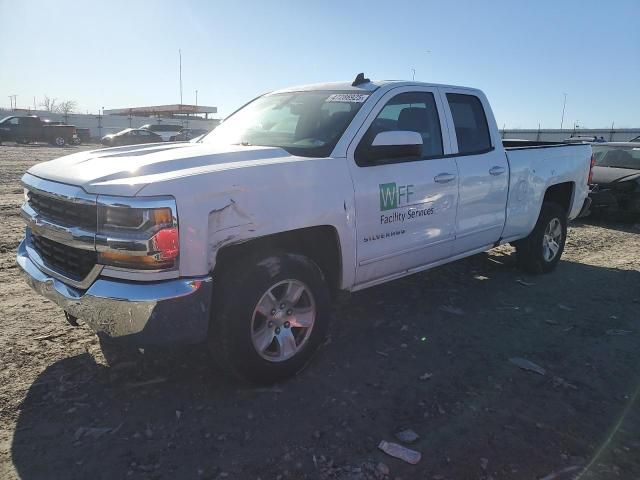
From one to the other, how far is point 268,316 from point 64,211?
53.5 inches

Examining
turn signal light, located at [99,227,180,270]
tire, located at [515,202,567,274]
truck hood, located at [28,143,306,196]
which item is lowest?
tire, located at [515,202,567,274]

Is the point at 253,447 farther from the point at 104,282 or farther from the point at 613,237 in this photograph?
the point at 613,237

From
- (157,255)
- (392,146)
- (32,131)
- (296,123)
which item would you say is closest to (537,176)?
(392,146)

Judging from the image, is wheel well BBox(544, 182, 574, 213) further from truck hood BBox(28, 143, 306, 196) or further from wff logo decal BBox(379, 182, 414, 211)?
truck hood BBox(28, 143, 306, 196)

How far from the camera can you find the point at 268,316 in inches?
130

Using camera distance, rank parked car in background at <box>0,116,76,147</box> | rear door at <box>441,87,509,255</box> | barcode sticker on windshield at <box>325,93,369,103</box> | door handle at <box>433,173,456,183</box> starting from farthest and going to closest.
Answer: parked car in background at <box>0,116,76,147</box>, rear door at <box>441,87,509,255</box>, door handle at <box>433,173,456,183</box>, barcode sticker on windshield at <box>325,93,369,103</box>

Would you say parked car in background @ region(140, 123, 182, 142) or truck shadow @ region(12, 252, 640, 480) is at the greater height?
parked car in background @ region(140, 123, 182, 142)

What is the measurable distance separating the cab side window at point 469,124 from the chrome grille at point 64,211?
3202 millimetres

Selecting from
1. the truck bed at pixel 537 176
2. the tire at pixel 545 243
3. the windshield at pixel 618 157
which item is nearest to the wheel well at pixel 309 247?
the truck bed at pixel 537 176

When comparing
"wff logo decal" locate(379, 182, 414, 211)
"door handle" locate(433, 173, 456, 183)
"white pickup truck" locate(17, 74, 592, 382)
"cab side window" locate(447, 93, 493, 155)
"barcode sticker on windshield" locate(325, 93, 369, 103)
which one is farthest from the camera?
"cab side window" locate(447, 93, 493, 155)

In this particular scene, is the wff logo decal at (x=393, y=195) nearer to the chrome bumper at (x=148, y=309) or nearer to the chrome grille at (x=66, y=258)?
the chrome bumper at (x=148, y=309)

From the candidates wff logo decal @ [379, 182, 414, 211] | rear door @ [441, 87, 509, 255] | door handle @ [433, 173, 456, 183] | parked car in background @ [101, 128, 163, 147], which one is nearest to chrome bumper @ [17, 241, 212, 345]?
wff logo decal @ [379, 182, 414, 211]

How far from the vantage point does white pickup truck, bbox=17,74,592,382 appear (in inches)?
110

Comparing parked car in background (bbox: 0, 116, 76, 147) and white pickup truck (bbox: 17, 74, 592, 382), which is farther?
parked car in background (bbox: 0, 116, 76, 147)
